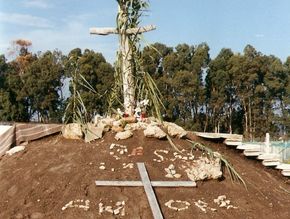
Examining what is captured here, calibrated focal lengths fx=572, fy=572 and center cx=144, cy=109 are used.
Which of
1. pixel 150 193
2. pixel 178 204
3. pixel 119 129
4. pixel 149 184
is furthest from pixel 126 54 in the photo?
pixel 178 204

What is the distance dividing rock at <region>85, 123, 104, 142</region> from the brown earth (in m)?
0.10

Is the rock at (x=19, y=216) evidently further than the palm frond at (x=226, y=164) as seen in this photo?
No

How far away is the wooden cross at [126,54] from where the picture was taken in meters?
8.26

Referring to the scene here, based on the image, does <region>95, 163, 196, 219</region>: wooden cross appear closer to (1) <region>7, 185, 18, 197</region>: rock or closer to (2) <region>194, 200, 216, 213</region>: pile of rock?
(2) <region>194, 200, 216, 213</region>: pile of rock

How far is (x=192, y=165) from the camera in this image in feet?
23.9

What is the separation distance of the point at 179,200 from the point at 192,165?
0.74 meters

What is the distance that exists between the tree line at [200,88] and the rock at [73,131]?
1994 cm

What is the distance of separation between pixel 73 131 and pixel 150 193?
1764 mm

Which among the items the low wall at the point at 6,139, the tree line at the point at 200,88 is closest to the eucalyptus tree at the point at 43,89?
the tree line at the point at 200,88

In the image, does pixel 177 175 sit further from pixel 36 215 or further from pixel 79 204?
A: pixel 36 215

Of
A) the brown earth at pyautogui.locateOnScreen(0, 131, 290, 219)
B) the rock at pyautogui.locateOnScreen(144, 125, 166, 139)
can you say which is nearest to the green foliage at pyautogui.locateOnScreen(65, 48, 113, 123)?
the brown earth at pyautogui.locateOnScreen(0, 131, 290, 219)

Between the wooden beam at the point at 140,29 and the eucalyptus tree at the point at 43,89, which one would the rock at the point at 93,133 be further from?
the eucalyptus tree at the point at 43,89

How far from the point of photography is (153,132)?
24.9 ft

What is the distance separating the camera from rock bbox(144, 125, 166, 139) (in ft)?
24.9
